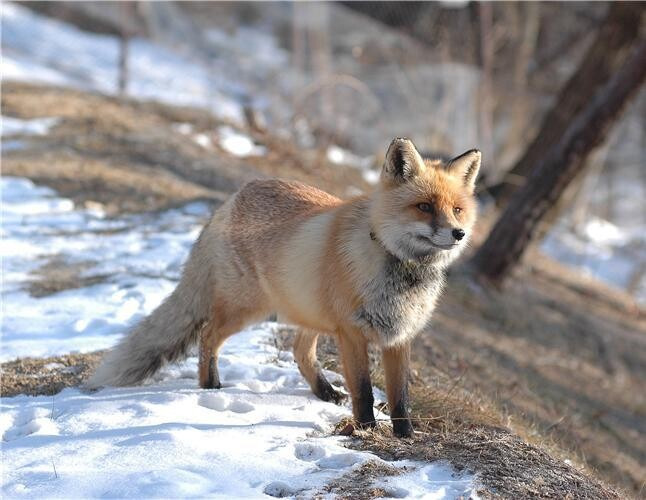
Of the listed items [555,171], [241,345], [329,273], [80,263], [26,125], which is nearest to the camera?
[329,273]

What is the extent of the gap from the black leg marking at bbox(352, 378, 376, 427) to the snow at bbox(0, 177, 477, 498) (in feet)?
0.56

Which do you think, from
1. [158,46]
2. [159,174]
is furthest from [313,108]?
[158,46]

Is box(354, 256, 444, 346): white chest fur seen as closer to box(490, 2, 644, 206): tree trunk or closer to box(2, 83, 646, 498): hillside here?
box(2, 83, 646, 498): hillside

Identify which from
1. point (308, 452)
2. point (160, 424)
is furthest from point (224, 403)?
point (308, 452)

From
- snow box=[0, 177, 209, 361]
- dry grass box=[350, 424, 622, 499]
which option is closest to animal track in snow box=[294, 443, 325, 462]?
dry grass box=[350, 424, 622, 499]

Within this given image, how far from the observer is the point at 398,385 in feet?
12.3

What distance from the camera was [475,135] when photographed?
546 inches

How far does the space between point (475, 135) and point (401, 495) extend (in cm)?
1163

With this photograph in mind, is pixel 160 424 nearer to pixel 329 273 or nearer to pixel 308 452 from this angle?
pixel 308 452

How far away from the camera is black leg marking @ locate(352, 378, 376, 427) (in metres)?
3.67

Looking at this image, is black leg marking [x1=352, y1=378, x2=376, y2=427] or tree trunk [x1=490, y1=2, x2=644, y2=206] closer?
black leg marking [x1=352, y1=378, x2=376, y2=427]

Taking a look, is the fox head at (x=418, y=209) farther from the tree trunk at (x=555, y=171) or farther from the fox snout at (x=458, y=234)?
the tree trunk at (x=555, y=171)

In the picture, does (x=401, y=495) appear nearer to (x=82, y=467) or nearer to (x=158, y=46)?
(x=82, y=467)

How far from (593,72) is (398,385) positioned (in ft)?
24.6
